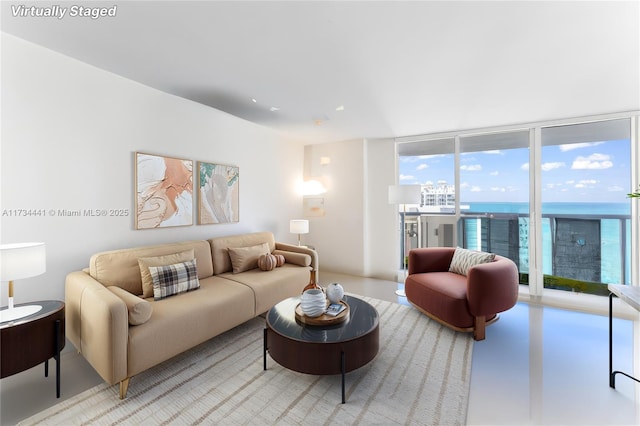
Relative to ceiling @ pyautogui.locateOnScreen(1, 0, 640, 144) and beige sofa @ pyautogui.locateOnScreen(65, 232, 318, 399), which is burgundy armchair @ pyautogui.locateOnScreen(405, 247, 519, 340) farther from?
ceiling @ pyautogui.locateOnScreen(1, 0, 640, 144)

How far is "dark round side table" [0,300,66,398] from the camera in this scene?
1.57 metres

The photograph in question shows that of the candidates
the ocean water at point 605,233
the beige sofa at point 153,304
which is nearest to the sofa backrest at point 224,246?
the beige sofa at point 153,304

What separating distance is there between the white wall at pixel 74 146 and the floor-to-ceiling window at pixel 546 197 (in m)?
3.75

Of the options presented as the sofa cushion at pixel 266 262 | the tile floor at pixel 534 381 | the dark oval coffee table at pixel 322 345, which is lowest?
the tile floor at pixel 534 381

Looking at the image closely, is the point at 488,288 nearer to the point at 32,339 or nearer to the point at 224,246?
the point at 224,246

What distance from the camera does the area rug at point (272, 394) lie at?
163cm

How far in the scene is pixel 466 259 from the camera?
10.2 feet

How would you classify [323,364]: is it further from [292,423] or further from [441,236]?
[441,236]

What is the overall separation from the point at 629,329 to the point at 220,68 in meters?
4.85

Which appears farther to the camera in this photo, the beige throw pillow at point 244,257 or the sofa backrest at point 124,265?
the beige throw pillow at point 244,257

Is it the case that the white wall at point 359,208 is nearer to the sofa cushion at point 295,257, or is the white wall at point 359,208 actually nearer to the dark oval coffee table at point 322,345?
the sofa cushion at point 295,257

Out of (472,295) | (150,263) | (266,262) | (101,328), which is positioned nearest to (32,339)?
(101,328)

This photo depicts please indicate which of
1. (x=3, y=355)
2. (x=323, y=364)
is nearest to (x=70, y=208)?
(x=3, y=355)

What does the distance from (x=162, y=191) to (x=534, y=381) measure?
3.69 m
